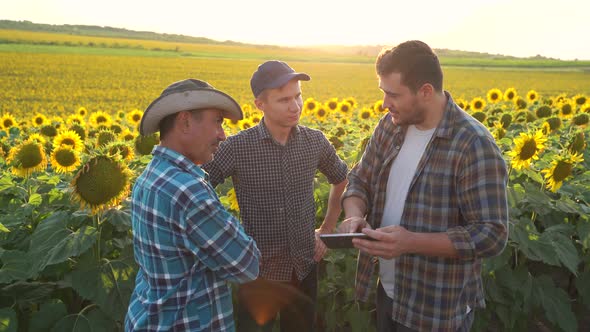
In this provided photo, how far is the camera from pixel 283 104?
3314 millimetres

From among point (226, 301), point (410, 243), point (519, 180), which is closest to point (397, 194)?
point (410, 243)

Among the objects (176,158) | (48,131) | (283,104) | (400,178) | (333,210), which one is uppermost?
(283,104)

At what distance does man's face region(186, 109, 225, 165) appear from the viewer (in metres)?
2.26

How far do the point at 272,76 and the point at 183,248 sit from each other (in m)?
1.50

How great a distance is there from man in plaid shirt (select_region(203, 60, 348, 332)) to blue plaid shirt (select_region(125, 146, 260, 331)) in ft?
3.63

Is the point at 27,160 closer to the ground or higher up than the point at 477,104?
higher up

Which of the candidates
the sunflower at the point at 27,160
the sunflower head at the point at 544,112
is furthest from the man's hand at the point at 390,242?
the sunflower head at the point at 544,112

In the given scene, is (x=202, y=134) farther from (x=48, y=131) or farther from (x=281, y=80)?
(x=48, y=131)

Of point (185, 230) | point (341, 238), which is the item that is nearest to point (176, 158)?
point (185, 230)

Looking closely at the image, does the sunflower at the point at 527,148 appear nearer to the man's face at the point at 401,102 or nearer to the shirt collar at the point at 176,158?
the man's face at the point at 401,102

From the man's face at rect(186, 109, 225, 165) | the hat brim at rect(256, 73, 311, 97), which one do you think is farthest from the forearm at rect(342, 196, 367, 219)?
the man's face at rect(186, 109, 225, 165)

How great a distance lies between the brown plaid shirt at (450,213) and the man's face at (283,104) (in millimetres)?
679

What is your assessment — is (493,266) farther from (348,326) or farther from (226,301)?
(226,301)

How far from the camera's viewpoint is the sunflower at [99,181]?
118 inches
